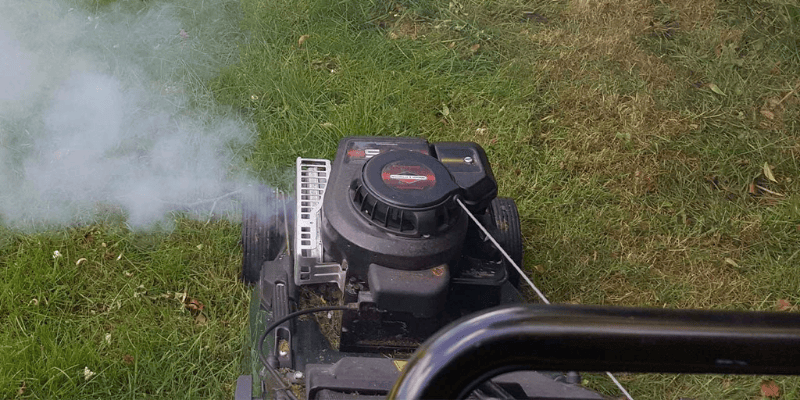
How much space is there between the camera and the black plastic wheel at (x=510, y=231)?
254 centimetres

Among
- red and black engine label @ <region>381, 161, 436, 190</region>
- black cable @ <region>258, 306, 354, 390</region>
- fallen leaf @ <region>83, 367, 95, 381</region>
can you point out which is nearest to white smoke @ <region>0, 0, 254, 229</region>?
fallen leaf @ <region>83, 367, 95, 381</region>

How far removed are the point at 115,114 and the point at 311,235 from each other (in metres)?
1.55

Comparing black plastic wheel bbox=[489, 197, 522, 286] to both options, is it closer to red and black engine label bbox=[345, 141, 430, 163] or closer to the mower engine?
the mower engine

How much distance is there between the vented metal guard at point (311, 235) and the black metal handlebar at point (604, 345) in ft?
4.46

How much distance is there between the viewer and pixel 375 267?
6.42 ft

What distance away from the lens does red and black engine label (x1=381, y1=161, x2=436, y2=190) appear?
200 centimetres

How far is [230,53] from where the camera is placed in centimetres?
364

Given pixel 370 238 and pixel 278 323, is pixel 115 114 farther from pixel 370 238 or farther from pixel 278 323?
pixel 370 238

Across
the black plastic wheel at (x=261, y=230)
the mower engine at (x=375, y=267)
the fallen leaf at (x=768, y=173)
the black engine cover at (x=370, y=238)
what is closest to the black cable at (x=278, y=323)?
the mower engine at (x=375, y=267)

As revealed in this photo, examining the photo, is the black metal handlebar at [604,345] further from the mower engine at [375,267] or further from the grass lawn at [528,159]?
the grass lawn at [528,159]

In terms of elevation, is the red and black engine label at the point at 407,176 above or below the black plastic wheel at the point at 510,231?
above

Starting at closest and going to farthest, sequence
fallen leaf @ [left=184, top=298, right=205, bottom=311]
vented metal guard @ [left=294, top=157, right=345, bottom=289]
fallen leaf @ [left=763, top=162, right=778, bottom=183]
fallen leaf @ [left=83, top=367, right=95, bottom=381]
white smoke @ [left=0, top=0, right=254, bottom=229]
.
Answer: vented metal guard @ [left=294, top=157, right=345, bottom=289] → fallen leaf @ [left=83, top=367, right=95, bottom=381] → fallen leaf @ [left=184, top=298, right=205, bottom=311] → white smoke @ [left=0, top=0, right=254, bottom=229] → fallen leaf @ [left=763, top=162, right=778, bottom=183]

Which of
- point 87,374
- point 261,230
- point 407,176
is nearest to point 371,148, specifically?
point 407,176

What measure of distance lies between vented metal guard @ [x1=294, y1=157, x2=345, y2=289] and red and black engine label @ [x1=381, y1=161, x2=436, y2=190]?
0.69 feet
